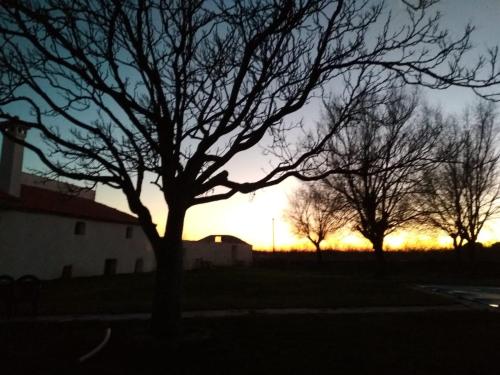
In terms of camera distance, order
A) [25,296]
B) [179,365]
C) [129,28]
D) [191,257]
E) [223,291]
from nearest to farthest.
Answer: [179,365] < [129,28] < [25,296] < [223,291] < [191,257]

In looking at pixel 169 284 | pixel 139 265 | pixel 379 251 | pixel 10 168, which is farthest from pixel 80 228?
pixel 379 251

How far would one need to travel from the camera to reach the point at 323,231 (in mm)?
48781

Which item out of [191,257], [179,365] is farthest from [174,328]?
[191,257]

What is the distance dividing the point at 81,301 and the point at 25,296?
249cm

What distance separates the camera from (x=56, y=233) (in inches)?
790

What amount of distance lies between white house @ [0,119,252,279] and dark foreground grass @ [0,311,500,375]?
25.3ft

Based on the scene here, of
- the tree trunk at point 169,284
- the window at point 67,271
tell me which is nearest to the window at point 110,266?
the window at point 67,271

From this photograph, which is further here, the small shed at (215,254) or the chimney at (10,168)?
the small shed at (215,254)

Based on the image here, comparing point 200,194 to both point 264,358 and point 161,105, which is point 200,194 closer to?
point 161,105

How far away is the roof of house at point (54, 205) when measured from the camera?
58.2ft

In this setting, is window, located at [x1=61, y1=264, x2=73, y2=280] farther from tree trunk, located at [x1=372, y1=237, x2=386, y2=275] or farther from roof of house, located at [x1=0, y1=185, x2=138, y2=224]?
tree trunk, located at [x1=372, y1=237, x2=386, y2=275]

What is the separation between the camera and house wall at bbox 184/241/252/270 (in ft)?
123

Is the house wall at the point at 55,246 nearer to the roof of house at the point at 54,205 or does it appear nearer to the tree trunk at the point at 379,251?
the roof of house at the point at 54,205

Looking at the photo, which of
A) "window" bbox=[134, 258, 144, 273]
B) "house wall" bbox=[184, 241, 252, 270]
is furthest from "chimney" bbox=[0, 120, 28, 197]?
"house wall" bbox=[184, 241, 252, 270]
